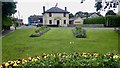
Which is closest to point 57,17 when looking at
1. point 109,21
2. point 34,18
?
point 109,21

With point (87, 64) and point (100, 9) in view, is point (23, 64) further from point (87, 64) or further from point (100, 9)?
point (100, 9)

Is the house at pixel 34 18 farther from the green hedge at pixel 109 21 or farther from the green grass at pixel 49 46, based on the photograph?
the green grass at pixel 49 46

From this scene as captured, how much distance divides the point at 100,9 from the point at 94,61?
8.78 meters

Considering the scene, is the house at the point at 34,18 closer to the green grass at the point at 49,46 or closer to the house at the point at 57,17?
the house at the point at 57,17

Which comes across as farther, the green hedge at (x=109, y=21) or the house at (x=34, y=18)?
the green hedge at (x=109, y=21)

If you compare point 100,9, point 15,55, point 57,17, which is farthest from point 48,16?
point 15,55

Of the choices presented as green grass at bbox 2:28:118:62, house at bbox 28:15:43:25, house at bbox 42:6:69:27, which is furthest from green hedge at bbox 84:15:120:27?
green grass at bbox 2:28:118:62

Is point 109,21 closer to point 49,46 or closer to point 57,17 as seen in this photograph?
point 57,17

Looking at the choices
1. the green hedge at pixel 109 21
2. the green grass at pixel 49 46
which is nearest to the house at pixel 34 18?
the green hedge at pixel 109 21

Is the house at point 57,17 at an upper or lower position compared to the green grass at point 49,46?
upper

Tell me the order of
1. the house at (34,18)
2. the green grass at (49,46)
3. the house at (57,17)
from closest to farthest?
the green grass at (49,46)
the house at (34,18)
the house at (57,17)

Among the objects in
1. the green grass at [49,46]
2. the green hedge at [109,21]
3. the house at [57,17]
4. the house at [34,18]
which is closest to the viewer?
the green grass at [49,46]

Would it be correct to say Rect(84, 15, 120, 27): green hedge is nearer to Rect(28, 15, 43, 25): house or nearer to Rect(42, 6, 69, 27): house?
Rect(42, 6, 69, 27): house

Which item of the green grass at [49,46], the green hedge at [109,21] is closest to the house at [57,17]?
the green hedge at [109,21]
